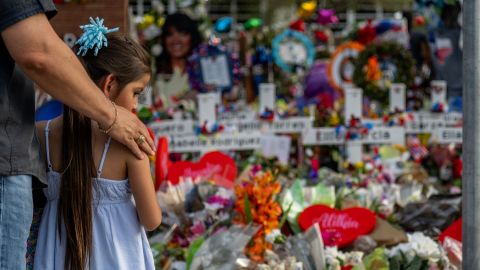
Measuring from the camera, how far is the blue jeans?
161cm

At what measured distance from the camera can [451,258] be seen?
306 centimetres

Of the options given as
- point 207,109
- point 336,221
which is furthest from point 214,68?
point 336,221

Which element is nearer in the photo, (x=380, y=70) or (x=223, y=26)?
(x=380, y=70)

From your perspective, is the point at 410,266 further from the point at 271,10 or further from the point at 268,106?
the point at 271,10

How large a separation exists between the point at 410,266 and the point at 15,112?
186 cm

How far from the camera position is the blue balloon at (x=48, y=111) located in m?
3.63

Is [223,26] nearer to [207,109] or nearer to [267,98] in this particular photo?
[267,98]

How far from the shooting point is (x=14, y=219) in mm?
1629

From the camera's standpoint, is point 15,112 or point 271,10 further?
point 271,10

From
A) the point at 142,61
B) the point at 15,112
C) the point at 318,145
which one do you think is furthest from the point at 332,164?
A: the point at 15,112

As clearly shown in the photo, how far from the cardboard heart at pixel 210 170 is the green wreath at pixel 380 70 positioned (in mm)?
3115

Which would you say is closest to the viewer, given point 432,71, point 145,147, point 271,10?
point 145,147

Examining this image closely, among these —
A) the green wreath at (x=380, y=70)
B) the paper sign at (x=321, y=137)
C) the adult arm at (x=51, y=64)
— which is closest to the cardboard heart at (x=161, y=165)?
the adult arm at (x=51, y=64)

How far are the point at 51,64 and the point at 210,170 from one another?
208 cm
